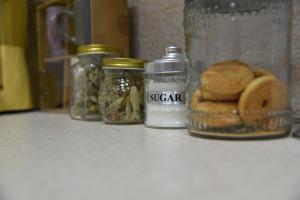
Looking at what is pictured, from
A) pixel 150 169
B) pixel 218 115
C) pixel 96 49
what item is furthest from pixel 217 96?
pixel 96 49

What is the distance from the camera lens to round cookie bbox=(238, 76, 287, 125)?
336mm

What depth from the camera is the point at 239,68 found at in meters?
0.35

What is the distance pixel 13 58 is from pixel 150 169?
765 mm

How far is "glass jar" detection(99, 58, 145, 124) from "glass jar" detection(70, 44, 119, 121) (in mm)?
57

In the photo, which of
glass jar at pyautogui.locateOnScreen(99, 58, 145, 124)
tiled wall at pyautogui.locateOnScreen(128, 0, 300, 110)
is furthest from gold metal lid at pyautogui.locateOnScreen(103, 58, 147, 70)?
tiled wall at pyautogui.locateOnScreen(128, 0, 300, 110)

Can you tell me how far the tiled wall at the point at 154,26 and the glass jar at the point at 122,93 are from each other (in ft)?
0.51

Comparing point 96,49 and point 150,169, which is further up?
point 96,49

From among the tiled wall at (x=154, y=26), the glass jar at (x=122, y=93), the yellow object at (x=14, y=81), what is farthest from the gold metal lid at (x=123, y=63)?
the yellow object at (x=14, y=81)

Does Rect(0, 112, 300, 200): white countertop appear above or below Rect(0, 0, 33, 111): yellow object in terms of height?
below

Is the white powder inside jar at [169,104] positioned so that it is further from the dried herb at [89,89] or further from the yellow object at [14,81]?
the yellow object at [14,81]

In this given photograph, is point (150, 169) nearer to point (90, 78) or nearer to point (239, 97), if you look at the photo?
point (239, 97)

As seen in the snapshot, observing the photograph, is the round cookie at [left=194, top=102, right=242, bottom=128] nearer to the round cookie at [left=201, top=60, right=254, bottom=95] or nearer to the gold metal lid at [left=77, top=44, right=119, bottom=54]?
the round cookie at [left=201, top=60, right=254, bottom=95]

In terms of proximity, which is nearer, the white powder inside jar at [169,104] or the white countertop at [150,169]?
the white countertop at [150,169]

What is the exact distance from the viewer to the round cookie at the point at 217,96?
0.35 metres
